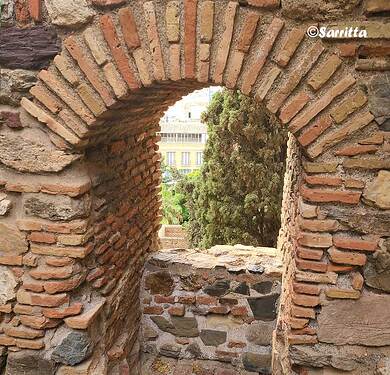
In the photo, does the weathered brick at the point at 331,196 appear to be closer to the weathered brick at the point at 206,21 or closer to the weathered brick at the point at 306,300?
the weathered brick at the point at 306,300

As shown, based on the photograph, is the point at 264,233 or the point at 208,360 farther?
the point at 264,233

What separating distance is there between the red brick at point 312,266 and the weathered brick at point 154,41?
1.24 m

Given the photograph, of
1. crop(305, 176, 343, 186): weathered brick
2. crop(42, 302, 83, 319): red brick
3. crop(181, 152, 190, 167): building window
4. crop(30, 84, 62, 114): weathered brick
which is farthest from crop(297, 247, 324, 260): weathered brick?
crop(181, 152, 190, 167): building window

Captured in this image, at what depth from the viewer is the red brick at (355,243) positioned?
228 centimetres

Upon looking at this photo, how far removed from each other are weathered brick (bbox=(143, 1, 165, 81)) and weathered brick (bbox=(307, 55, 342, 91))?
30.1 inches

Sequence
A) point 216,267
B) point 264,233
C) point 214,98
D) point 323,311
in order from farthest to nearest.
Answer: point 214,98 < point 264,233 < point 216,267 < point 323,311

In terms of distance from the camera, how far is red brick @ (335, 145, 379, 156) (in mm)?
2199

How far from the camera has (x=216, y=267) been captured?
12.0 feet

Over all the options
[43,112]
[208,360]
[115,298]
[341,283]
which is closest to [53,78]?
[43,112]

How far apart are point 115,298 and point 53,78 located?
157 centimetres

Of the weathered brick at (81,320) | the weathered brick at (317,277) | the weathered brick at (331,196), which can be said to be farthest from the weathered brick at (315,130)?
the weathered brick at (81,320)

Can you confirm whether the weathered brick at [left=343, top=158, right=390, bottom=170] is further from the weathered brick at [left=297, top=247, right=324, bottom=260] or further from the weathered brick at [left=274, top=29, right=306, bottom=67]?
the weathered brick at [left=274, top=29, right=306, bottom=67]

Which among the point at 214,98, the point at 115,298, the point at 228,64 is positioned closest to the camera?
the point at 228,64

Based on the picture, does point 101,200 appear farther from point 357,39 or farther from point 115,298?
point 357,39
